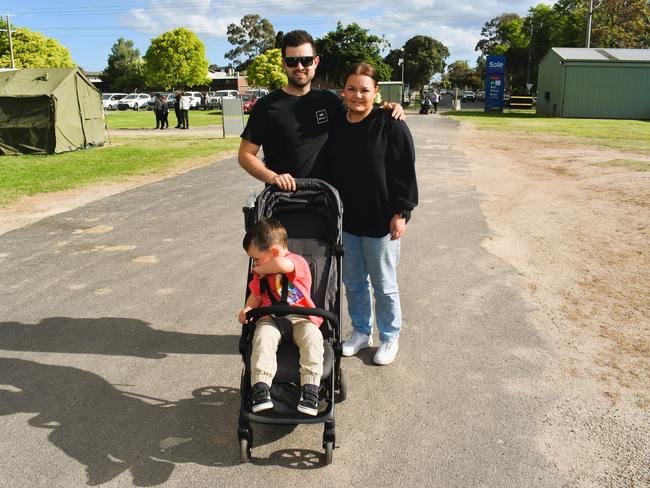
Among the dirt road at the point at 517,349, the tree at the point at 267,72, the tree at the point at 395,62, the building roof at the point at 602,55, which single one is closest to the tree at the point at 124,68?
the tree at the point at 267,72

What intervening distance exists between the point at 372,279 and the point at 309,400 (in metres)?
1.39

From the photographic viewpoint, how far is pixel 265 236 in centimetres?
339

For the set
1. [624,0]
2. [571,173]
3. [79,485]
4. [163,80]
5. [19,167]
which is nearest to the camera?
[79,485]

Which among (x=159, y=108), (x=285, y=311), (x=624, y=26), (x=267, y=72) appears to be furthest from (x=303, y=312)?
(x=267, y=72)

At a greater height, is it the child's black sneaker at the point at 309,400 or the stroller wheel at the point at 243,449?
the child's black sneaker at the point at 309,400

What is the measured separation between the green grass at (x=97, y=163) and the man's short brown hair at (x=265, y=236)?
364 inches

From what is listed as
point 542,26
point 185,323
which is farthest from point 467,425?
point 542,26

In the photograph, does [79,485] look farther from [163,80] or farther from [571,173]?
[163,80]

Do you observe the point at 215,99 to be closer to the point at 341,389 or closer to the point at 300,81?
the point at 300,81

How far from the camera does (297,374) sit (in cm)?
322

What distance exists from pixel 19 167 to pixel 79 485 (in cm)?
1489

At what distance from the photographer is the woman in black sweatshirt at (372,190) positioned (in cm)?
387

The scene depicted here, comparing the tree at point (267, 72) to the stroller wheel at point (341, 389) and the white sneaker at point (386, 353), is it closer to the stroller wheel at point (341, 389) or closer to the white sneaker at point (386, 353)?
the white sneaker at point (386, 353)

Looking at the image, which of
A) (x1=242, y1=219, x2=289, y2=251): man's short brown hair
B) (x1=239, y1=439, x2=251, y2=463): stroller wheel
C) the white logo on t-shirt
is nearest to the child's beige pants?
(x1=239, y1=439, x2=251, y2=463): stroller wheel
